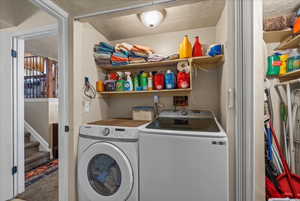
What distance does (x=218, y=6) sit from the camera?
4.45 feet

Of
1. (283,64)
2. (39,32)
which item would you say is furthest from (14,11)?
(283,64)

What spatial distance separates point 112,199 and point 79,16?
176 cm

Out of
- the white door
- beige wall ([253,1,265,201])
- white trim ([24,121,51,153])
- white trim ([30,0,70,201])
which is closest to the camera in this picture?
beige wall ([253,1,265,201])

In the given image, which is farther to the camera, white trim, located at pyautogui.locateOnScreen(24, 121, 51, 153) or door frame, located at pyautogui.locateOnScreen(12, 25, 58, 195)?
white trim, located at pyautogui.locateOnScreen(24, 121, 51, 153)

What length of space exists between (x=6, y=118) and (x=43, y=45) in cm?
180

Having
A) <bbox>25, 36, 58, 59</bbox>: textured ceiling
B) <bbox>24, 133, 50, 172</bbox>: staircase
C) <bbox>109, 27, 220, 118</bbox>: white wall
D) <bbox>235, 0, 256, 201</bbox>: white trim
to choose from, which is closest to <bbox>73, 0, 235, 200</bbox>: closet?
<bbox>109, 27, 220, 118</bbox>: white wall

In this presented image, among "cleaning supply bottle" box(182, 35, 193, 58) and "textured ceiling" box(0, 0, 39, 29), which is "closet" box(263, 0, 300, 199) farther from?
"textured ceiling" box(0, 0, 39, 29)

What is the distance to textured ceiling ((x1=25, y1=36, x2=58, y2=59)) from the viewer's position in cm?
257

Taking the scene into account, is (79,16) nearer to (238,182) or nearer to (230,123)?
(230,123)

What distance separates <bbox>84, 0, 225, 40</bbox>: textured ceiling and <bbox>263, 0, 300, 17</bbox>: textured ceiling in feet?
1.51

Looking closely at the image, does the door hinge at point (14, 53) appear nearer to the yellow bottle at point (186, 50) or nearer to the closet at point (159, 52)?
the closet at point (159, 52)

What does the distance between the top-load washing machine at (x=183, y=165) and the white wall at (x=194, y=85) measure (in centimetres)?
80

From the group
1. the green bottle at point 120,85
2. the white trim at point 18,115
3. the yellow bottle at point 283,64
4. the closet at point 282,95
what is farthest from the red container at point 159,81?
the white trim at point 18,115

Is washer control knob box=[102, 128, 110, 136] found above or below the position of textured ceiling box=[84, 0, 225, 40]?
below
